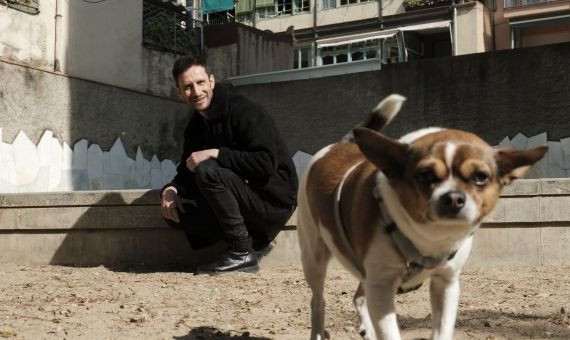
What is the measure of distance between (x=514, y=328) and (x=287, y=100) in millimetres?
11148

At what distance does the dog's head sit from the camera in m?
2.55

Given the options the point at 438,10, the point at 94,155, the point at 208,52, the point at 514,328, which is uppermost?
the point at 438,10

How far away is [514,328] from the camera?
3.96 metres

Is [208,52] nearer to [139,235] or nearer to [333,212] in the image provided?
[139,235]

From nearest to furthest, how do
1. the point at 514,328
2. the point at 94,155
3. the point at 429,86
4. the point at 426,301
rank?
the point at 514,328 < the point at 426,301 < the point at 429,86 < the point at 94,155

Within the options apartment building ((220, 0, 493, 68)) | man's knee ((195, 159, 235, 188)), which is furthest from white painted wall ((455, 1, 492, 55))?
man's knee ((195, 159, 235, 188))

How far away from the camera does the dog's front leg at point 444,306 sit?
2926 millimetres

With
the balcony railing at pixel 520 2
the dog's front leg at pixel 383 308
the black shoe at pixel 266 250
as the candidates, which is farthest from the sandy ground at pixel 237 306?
the balcony railing at pixel 520 2

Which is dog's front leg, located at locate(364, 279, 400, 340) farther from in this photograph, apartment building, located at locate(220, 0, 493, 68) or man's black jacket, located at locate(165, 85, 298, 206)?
apartment building, located at locate(220, 0, 493, 68)

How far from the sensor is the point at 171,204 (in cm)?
578

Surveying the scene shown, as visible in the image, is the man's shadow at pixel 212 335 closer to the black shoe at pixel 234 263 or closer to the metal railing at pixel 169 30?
the black shoe at pixel 234 263

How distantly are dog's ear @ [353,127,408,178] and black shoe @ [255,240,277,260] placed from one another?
348cm

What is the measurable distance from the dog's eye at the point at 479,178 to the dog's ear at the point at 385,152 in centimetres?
28

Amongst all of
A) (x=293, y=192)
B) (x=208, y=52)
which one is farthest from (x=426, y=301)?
(x=208, y=52)
